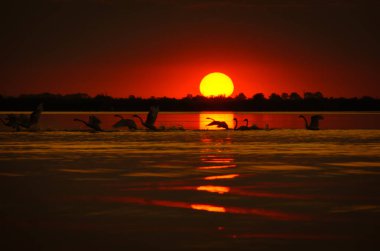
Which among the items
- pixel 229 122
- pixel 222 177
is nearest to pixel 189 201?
pixel 222 177

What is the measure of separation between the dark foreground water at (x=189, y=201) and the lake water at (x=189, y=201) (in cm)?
2

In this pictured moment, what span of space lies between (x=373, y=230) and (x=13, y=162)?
1288cm

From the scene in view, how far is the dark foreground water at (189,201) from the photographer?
9352 mm

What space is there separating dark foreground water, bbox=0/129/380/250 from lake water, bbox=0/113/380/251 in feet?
0.05

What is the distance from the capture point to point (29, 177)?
54.4 ft

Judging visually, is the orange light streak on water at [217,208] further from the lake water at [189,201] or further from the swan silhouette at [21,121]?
the swan silhouette at [21,121]

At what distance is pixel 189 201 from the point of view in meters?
12.6

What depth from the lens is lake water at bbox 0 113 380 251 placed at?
935cm

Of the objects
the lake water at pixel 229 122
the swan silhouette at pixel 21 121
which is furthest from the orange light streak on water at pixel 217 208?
the lake water at pixel 229 122

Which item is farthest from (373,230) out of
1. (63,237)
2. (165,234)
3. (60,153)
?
(60,153)

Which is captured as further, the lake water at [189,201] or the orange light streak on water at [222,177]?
the orange light streak on water at [222,177]

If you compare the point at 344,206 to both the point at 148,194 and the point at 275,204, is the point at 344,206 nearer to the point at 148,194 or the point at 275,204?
the point at 275,204

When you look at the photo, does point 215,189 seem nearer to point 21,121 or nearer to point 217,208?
point 217,208

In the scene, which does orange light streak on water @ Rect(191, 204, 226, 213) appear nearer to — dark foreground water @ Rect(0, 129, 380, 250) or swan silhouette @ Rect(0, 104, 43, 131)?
dark foreground water @ Rect(0, 129, 380, 250)
